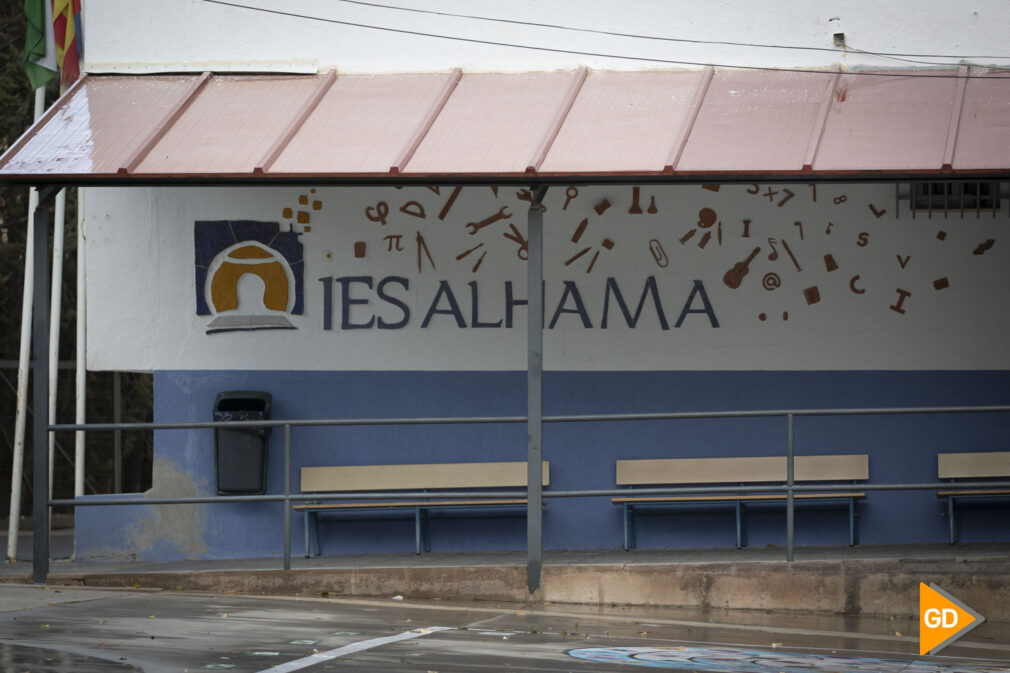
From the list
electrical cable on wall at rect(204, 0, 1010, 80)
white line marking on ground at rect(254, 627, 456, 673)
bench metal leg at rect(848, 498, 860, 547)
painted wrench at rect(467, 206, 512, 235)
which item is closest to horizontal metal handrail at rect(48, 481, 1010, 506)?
bench metal leg at rect(848, 498, 860, 547)

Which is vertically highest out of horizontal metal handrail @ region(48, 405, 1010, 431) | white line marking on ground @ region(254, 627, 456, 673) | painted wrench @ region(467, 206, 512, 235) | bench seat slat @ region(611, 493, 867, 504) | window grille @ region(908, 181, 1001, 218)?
window grille @ region(908, 181, 1001, 218)

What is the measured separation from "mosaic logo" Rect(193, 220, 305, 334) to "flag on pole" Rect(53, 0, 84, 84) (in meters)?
1.87

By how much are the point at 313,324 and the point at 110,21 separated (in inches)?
130

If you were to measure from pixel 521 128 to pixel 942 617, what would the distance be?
15.8ft

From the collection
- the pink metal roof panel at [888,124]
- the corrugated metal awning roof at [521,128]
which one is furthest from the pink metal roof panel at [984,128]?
Answer: the pink metal roof panel at [888,124]

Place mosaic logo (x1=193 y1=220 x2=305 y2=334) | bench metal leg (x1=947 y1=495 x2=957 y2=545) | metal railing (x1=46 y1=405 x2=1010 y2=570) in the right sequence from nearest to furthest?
1. metal railing (x1=46 y1=405 x2=1010 y2=570)
2. bench metal leg (x1=947 y1=495 x2=957 y2=545)
3. mosaic logo (x1=193 y1=220 x2=305 y2=334)

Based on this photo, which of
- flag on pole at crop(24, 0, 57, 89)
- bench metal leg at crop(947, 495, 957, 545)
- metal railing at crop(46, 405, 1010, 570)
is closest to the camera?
metal railing at crop(46, 405, 1010, 570)

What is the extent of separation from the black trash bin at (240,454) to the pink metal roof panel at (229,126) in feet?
7.92

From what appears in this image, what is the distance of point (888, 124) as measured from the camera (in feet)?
36.4

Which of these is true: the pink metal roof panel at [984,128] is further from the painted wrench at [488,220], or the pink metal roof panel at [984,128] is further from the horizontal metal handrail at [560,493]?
the painted wrench at [488,220]

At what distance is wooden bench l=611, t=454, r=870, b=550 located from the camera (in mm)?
12422

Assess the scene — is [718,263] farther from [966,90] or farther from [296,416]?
[296,416]

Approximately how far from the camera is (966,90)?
1173 centimetres

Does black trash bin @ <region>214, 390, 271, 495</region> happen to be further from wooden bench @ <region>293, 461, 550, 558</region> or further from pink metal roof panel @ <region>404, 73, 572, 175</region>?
pink metal roof panel @ <region>404, 73, 572, 175</region>
